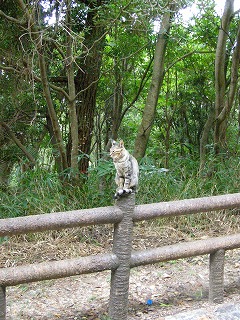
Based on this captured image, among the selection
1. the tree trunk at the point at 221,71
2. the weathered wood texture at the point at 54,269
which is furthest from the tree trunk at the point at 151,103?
the weathered wood texture at the point at 54,269

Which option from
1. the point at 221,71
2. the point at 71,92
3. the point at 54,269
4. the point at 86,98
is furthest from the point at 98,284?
the point at 221,71

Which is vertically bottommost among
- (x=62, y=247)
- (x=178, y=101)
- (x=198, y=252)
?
(x=62, y=247)

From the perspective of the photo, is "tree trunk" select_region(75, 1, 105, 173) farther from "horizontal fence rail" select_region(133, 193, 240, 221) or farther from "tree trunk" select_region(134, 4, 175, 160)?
"horizontal fence rail" select_region(133, 193, 240, 221)

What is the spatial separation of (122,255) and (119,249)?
0.05m

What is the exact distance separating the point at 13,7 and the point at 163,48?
2106mm

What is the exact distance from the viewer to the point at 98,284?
3.57 m

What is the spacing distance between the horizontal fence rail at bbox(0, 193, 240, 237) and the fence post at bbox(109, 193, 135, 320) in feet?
0.16

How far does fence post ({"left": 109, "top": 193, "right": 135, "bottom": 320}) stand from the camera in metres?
2.66

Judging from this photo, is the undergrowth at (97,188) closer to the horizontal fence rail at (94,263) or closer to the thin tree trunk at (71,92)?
the thin tree trunk at (71,92)

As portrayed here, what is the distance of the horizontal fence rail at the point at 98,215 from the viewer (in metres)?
2.42

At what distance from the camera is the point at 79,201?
4.66 m

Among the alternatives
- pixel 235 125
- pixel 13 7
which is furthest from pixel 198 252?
pixel 235 125

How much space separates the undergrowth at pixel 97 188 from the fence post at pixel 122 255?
1.81 meters

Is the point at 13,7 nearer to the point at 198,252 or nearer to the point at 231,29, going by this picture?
the point at 231,29
